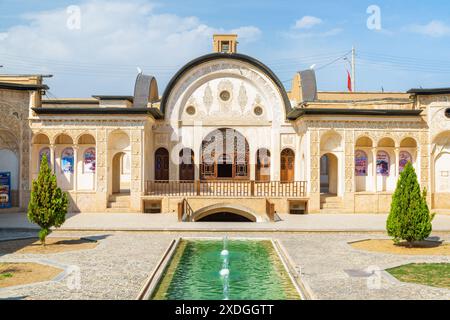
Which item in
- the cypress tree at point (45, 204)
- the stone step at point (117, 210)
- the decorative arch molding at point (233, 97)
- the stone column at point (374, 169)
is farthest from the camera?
the decorative arch molding at point (233, 97)

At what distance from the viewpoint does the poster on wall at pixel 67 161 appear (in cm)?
2300

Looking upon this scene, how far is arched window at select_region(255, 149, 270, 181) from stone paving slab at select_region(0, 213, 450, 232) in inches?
213

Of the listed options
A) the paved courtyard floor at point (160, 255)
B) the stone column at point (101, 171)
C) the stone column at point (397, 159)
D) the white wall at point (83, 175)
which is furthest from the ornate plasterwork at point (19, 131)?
the stone column at point (397, 159)

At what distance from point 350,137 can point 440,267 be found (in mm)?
11409

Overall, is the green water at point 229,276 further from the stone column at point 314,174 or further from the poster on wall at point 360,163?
the poster on wall at point 360,163

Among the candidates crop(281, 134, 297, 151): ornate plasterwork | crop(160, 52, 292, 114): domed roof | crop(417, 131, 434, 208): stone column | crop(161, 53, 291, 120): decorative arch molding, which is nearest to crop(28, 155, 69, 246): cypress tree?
crop(160, 52, 292, 114): domed roof

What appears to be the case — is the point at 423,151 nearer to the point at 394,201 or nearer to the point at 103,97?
the point at 394,201

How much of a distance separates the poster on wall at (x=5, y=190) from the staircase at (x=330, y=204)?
1539cm

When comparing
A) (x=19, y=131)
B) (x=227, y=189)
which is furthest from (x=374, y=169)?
(x=19, y=131)

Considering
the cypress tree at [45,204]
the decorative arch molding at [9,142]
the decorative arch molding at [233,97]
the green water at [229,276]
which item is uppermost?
the decorative arch molding at [233,97]

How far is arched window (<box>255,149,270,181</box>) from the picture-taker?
2566 cm

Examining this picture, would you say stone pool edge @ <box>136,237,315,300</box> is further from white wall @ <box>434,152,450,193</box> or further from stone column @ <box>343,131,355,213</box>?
white wall @ <box>434,152,450,193</box>
